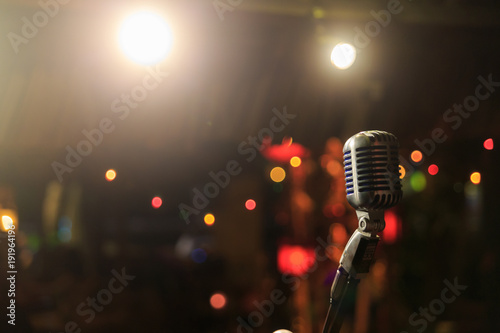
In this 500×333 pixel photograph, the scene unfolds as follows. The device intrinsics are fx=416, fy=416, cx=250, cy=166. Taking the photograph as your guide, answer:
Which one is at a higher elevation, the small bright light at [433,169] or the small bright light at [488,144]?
the small bright light at [488,144]

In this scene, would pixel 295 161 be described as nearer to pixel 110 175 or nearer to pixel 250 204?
pixel 250 204

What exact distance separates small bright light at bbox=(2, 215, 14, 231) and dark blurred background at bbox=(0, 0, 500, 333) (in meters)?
0.05

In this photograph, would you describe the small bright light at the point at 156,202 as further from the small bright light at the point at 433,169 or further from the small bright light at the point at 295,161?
the small bright light at the point at 433,169

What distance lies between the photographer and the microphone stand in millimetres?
824

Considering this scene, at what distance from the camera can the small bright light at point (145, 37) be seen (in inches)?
97.0

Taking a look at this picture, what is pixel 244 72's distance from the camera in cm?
301

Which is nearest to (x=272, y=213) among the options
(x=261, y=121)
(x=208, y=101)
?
(x=261, y=121)

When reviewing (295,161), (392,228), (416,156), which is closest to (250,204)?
(295,161)

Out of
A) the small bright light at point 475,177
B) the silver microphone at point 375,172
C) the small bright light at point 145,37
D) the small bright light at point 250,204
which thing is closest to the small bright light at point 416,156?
the small bright light at point 475,177

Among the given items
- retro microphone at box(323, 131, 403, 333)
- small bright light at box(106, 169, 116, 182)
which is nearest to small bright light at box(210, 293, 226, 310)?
small bright light at box(106, 169, 116, 182)

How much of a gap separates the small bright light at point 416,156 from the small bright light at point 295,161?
3.13ft

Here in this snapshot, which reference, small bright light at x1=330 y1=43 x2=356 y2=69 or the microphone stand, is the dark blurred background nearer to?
small bright light at x1=330 y1=43 x2=356 y2=69

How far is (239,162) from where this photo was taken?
370 centimetres

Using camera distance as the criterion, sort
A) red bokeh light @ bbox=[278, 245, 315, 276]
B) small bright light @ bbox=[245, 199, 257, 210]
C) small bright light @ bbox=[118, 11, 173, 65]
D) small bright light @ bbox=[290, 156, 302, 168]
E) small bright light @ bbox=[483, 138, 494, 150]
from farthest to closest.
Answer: small bright light @ bbox=[245, 199, 257, 210], small bright light @ bbox=[290, 156, 302, 168], red bokeh light @ bbox=[278, 245, 315, 276], small bright light @ bbox=[483, 138, 494, 150], small bright light @ bbox=[118, 11, 173, 65]
